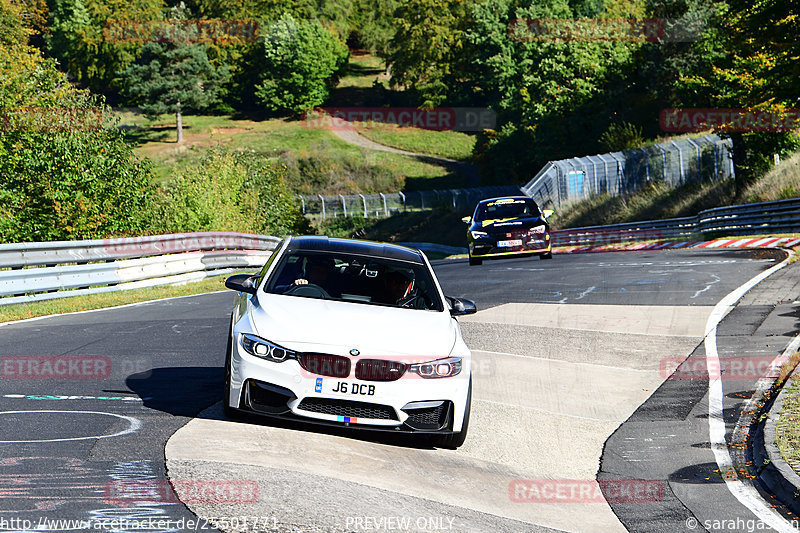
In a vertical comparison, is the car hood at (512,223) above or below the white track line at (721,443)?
below

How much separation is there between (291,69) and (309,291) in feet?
368

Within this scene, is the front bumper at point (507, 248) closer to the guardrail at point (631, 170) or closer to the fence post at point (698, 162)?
the guardrail at point (631, 170)

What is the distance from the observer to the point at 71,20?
128500 millimetres

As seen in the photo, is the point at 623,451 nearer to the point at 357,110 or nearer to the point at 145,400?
the point at 145,400

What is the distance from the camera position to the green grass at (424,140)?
106312mm

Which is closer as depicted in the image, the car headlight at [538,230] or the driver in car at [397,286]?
the driver in car at [397,286]

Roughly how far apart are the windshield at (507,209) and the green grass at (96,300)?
23.3 ft

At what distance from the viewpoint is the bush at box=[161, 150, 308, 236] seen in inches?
1403

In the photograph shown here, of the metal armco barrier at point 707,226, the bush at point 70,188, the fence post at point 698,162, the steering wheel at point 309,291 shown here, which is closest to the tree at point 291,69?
the fence post at point 698,162

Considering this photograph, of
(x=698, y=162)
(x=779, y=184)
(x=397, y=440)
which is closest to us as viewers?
(x=397, y=440)

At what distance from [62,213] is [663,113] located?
46457 mm

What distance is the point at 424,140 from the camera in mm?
109688

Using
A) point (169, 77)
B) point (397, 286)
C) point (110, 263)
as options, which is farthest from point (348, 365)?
point (169, 77)

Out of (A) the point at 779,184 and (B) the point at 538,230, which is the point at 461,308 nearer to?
(B) the point at 538,230
